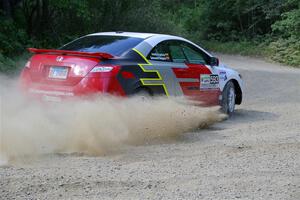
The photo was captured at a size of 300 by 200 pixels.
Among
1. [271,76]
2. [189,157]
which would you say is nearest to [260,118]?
[189,157]

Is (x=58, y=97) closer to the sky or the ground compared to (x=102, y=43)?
closer to the ground

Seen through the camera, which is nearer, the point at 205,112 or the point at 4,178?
the point at 4,178

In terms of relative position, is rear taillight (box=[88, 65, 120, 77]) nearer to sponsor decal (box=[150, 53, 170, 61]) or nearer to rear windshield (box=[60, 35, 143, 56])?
rear windshield (box=[60, 35, 143, 56])

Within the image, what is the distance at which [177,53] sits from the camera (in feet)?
32.8

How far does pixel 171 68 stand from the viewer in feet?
31.4

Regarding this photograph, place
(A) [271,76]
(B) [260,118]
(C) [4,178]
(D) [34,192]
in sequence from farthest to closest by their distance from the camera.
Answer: (A) [271,76], (B) [260,118], (C) [4,178], (D) [34,192]

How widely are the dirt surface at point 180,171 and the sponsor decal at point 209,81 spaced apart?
4.53 ft

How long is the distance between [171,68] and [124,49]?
0.98 m

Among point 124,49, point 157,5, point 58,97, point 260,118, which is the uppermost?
point 157,5

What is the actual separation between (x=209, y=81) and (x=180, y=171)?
176 inches

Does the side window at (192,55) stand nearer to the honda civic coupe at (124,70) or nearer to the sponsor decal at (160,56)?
the honda civic coupe at (124,70)

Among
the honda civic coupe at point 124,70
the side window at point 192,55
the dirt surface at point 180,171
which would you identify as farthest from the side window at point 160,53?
the dirt surface at point 180,171

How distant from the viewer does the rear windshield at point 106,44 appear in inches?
353

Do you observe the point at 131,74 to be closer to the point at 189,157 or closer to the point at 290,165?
the point at 189,157
